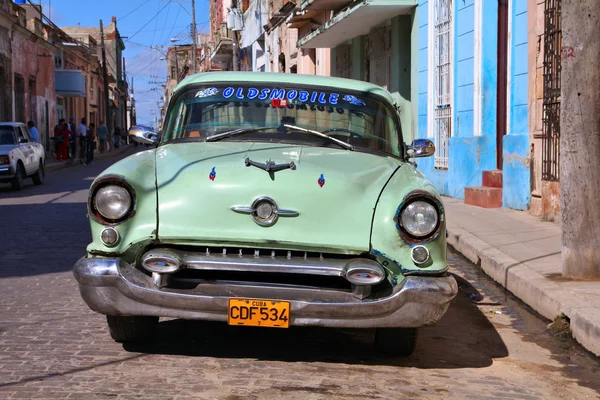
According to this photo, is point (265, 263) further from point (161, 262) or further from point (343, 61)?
point (343, 61)

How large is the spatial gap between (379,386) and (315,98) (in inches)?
89.9

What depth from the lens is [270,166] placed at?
4.98 m

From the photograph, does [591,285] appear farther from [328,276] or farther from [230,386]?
[230,386]

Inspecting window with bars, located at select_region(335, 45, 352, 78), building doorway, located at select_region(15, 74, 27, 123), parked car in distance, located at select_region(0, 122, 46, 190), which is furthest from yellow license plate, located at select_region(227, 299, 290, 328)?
building doorway, located at select_region(15, 74, 27, 123)

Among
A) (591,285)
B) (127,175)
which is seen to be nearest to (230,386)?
(127,175)

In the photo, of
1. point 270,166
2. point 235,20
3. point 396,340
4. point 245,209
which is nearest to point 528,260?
point 396,340

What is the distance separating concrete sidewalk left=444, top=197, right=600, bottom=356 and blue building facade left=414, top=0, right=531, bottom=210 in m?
1.10

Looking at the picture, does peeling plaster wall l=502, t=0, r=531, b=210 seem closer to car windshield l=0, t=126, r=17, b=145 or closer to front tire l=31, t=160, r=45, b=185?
car windshield l=0, t=126, r=17, b=145

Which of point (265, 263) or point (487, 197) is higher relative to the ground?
point (265, 263)

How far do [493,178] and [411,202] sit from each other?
9886mm

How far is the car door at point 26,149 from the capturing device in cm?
1977

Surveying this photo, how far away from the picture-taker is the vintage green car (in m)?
4.67

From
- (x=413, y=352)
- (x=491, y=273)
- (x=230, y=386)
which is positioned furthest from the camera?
(x=491, y=273)

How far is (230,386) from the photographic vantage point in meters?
4.55
